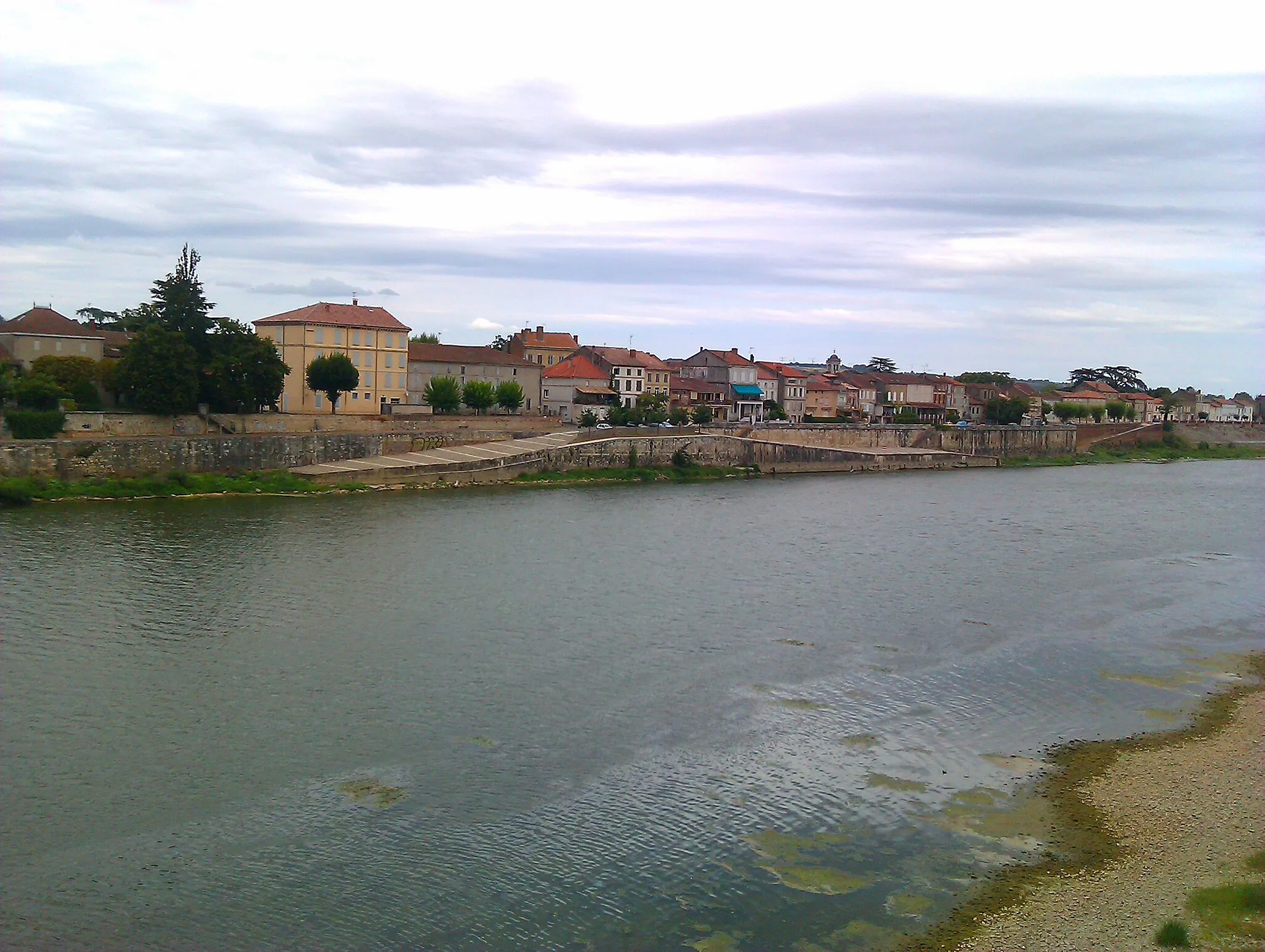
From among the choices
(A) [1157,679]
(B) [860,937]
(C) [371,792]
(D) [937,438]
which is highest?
(D) [937,438]

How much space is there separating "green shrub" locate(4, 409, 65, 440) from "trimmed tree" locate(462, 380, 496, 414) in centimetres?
1831

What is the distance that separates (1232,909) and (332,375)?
34.8 meters

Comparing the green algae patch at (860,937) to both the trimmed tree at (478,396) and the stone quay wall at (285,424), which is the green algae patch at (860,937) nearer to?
the stone quay wall at (285,424)

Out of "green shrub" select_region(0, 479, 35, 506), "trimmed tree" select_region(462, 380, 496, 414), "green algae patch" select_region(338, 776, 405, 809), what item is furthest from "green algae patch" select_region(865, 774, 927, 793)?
"trimmed tree" select_region(462, 380, 496, 414)

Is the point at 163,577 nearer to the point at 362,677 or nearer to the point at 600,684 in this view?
the point at 362,677

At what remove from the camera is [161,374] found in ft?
106

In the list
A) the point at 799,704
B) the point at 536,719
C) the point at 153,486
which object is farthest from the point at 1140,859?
the point at 153,486

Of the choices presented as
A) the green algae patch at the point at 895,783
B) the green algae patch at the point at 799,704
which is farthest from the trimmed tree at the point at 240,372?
the green algae patch at the point at 895,783

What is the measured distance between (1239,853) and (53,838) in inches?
431

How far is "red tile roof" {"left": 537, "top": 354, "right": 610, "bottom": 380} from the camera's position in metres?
55.5

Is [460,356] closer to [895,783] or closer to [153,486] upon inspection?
[153,486]

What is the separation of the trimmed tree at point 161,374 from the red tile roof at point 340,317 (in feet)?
32.4

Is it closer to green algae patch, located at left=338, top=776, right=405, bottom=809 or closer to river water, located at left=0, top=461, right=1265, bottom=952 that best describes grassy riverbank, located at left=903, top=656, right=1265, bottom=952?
river water, located at left=0, top=461, right=1265, bottom=952

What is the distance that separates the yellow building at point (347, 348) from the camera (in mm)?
42125
